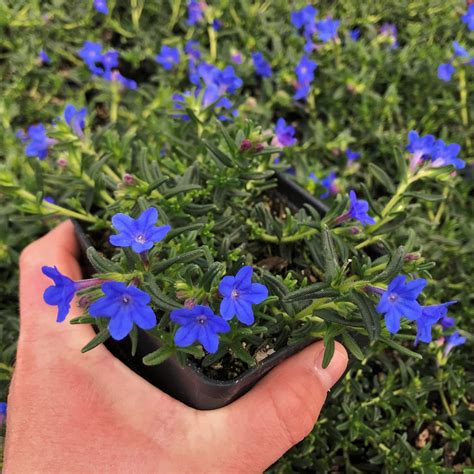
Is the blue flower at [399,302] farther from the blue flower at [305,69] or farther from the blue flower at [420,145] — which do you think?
the blue flower at [305,69]

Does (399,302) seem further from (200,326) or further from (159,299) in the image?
(159,299)

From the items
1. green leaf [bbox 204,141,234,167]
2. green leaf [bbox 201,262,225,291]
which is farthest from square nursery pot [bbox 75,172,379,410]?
green leaf [bbox 204,141,234,167]

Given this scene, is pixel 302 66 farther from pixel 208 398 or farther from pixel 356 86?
pixel 208 398

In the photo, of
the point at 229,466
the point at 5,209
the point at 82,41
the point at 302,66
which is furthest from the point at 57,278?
the point at 82,41

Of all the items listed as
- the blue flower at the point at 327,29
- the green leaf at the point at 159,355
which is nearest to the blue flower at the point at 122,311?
the green leaf at the point at 159,355

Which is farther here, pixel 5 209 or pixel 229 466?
pixel 5 209
